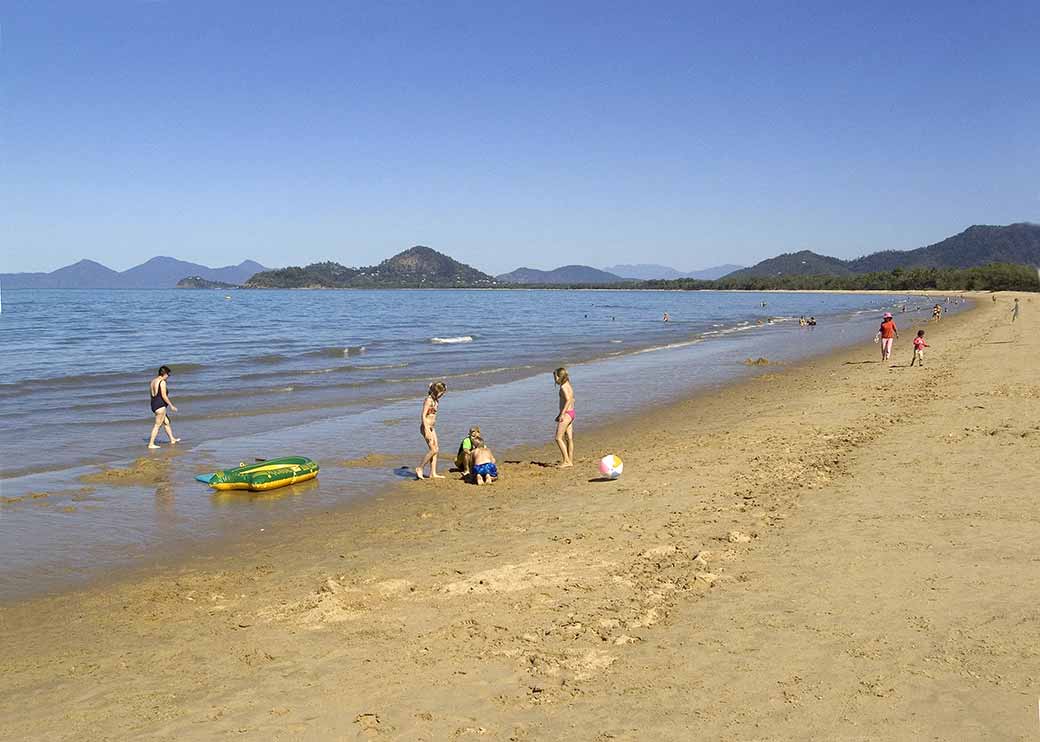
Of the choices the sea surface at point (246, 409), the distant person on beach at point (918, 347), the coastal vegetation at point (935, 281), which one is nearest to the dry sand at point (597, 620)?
the sea surface at point (246, 409)

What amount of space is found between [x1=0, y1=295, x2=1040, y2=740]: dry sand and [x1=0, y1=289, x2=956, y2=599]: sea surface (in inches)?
57.8

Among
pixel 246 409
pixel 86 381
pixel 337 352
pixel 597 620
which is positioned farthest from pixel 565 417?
pixel 337 352

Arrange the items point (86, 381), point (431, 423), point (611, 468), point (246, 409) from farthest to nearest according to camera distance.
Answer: point (86, 381), point (246, 409), point (431, 423), point (611, 468)

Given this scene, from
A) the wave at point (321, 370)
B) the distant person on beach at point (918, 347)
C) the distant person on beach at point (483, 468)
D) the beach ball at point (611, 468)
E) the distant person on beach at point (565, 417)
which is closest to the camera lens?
the beach ball at point (611, 468)

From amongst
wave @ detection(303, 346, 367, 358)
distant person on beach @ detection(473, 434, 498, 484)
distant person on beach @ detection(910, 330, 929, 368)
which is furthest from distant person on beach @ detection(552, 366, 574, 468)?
wave @ detection(303, 346, 367, 358)

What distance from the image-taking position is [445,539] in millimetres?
9062

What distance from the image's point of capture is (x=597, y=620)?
6.34 m

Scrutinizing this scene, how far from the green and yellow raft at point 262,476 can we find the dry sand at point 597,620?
5.52ft

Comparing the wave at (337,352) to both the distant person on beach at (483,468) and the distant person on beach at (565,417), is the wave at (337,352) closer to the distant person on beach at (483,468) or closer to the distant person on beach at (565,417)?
the distant person on beach at (565,417)

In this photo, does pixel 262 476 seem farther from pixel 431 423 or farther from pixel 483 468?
pixel 483 468

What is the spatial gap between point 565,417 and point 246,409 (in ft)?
35.8

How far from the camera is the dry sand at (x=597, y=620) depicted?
495cm

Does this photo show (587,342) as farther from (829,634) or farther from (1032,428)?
(829,634)

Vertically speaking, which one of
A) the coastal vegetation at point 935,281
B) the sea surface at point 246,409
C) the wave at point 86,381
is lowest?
the sea surface at point 246,409
